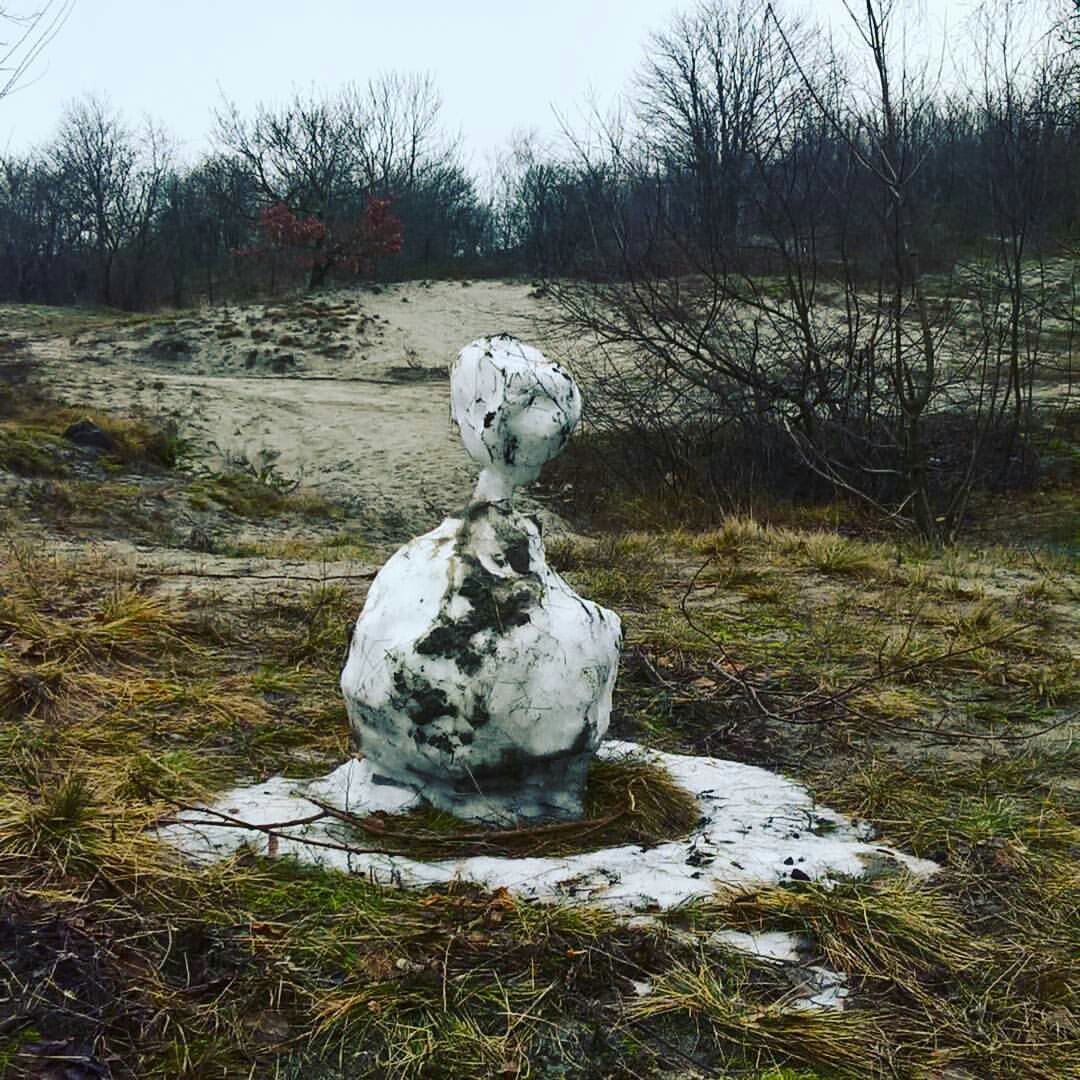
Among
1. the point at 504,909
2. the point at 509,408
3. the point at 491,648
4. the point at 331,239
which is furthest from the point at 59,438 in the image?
the point at 331,239

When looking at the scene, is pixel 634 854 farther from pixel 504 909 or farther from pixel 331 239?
pixel 331 239

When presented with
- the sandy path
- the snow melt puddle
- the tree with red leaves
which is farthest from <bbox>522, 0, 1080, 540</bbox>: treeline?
the tree with red leaves

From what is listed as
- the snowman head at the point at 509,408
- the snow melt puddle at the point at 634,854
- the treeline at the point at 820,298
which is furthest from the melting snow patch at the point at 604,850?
the treeline at the point at 820,298

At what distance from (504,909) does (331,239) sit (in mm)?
29476

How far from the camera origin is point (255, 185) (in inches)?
1340

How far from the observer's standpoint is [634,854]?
2953 mm

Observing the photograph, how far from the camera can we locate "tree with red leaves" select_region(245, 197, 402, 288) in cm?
2942

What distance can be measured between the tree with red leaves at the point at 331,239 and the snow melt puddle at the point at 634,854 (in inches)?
1085

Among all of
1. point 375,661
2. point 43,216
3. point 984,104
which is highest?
point 43,216

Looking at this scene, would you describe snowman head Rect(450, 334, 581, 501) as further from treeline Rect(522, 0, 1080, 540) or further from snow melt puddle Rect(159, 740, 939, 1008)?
treeline Rect(522, 0, 1080, 540)

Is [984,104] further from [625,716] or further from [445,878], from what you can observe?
[445,878]

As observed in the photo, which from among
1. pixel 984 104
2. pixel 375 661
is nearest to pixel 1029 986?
pixel 375 661

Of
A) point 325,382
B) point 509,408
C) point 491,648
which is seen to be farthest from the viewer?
point 325,382

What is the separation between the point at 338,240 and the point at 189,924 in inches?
1166
